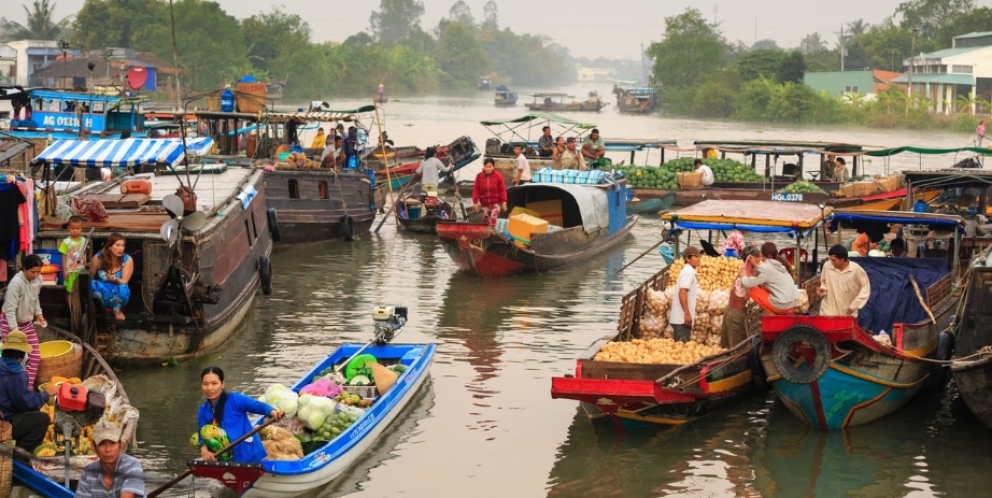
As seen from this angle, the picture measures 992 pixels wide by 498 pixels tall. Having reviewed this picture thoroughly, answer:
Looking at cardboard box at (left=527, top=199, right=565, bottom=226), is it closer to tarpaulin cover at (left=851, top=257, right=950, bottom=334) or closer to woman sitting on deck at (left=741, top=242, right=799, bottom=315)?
tarpaulin cover at (left=851, top=257, right=950, bottom=334)

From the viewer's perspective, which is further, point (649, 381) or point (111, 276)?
point (111, 276)

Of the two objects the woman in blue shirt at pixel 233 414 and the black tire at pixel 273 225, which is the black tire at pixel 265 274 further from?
the woman in blue shirt at pixel 233 414

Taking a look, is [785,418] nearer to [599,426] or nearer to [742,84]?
[599,426]

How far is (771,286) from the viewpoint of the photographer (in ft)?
40.7

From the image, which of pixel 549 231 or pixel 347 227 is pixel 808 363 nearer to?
pixel 549 231

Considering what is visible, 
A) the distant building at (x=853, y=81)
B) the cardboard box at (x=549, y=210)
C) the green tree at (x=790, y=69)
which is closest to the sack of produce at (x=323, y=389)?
the cardboard box at (x=549, y=210)

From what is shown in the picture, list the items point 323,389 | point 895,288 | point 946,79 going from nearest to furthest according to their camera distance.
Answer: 1. point 323,389
2. point 895,288
3. point 946,79

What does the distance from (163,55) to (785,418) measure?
7453cm

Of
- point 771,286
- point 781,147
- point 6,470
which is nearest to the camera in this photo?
point 6,470

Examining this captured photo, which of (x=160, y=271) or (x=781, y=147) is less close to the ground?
(x=781, y=147)

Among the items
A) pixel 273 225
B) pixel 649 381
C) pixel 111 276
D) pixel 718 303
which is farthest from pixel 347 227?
pixel 649 381

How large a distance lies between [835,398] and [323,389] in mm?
4480

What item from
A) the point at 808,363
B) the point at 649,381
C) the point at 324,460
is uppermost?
the point at 808,363

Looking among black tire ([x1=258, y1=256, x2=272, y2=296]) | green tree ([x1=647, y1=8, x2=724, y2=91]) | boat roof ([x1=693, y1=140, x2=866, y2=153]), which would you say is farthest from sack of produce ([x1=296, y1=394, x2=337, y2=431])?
green tree ([x1=647, y1=8, x2=724, y2=91])
